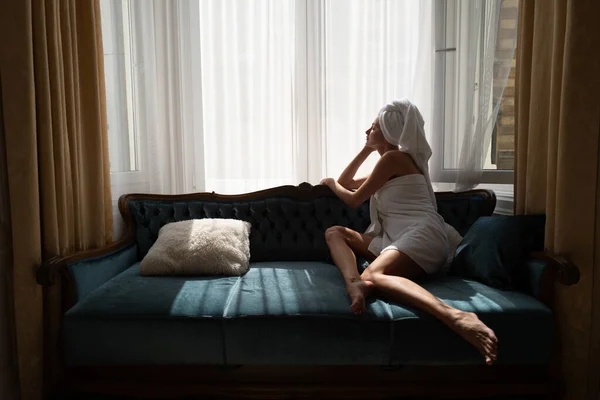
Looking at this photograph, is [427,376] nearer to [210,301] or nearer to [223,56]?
[210,301]

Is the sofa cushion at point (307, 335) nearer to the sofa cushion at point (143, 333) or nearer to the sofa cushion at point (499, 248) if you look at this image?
the sofa cushion at point (143, 333)

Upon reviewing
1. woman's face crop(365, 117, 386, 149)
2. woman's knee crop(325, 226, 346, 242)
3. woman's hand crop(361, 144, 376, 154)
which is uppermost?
woman's face crop(365, 117, 386, 149)

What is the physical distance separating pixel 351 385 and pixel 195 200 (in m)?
1.46

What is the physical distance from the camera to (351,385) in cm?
172

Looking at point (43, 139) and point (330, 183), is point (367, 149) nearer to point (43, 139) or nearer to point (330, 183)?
point (330, 183)

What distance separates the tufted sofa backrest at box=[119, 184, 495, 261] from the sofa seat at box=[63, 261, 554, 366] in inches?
31.5

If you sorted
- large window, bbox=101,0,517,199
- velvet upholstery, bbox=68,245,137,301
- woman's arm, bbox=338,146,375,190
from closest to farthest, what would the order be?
velvet upholstery, bbox=68,245,137,301
woman's arm, bbox=338,146,375,190
large window, bbox=101,0,517,199

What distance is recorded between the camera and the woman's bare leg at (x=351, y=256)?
1.70 m

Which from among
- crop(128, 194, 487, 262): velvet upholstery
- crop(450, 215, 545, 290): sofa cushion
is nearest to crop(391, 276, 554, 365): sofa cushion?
crop(450, 215, 545, 290): sofa cushion

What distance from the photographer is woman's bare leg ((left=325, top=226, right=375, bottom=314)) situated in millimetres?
1696

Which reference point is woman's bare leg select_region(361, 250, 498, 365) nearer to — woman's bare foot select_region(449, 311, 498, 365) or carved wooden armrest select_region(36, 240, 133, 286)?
woman's bare foot select_region(449, 311, 498, 365)

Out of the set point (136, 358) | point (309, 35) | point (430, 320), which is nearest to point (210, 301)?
point (136, 358)

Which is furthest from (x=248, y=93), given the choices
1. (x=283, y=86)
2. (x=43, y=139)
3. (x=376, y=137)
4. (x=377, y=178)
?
(x=43, y=139)

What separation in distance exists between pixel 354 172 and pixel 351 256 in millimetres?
623
